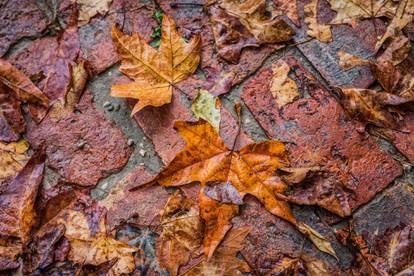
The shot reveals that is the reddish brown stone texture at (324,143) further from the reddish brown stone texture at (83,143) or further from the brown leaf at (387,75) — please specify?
the reddish brown stone texture at (83,143)

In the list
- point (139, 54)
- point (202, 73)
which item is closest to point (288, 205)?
point (202, 73)

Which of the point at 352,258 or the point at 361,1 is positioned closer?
the point at 352,258

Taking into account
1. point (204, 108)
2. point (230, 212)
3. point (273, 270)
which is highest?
point (204, 108)

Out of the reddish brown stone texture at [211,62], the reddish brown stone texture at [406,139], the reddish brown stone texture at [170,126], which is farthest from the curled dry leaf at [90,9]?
the reddish brown stone texture at [406,139]

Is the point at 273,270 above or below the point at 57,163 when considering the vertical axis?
below

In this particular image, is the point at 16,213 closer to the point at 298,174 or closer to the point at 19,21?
the point at 19,21

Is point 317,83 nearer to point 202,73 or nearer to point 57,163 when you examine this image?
point 202,73

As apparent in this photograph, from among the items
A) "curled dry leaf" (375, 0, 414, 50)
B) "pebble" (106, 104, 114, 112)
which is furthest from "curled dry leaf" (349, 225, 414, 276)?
"pebble" (106, 104, 114, 112)
